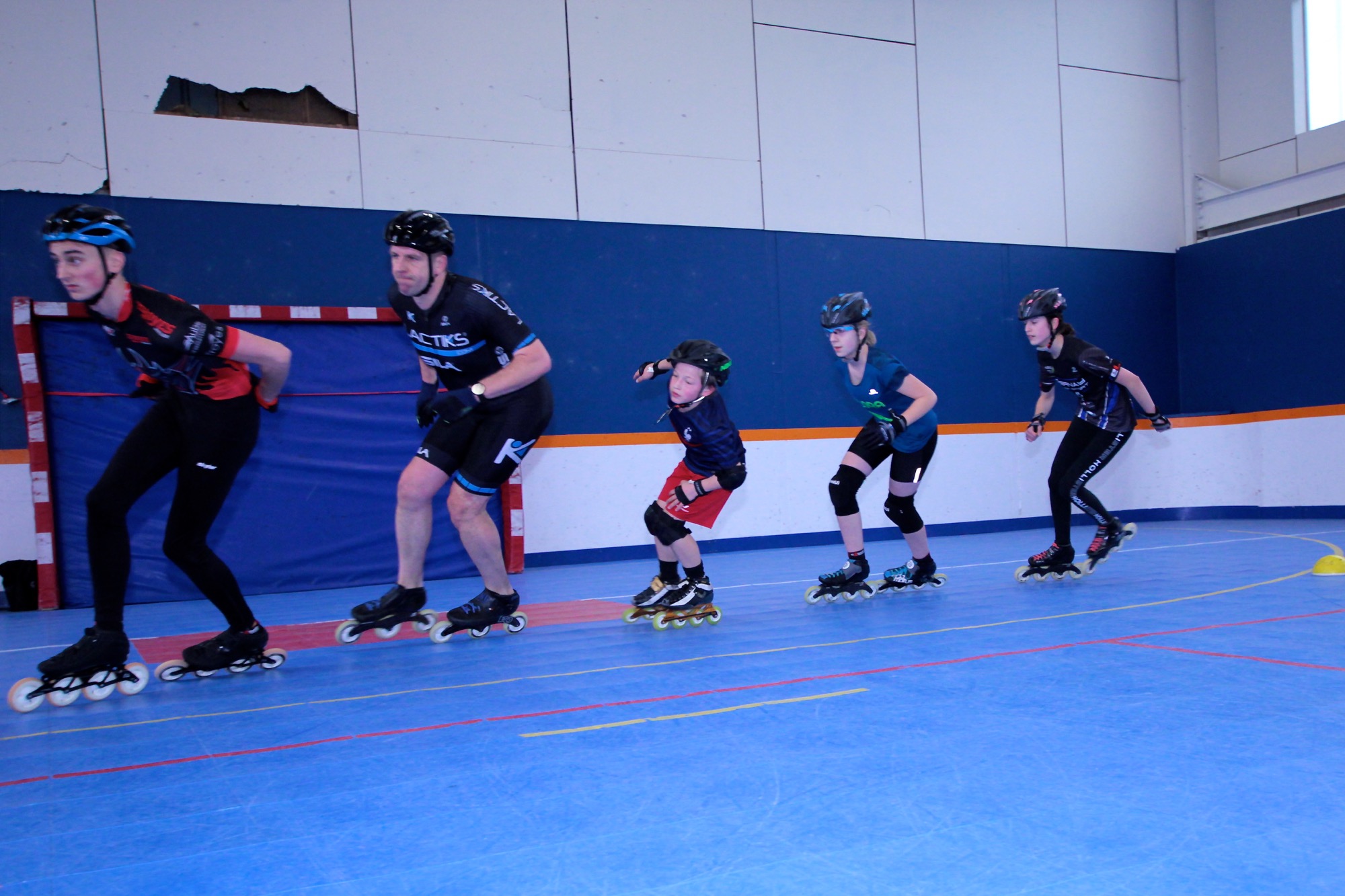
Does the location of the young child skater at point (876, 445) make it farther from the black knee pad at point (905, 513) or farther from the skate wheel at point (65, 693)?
the skate wheel at point (65, 693)

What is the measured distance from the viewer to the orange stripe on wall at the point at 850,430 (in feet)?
32.7

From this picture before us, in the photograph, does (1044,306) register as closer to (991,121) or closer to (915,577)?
(915,577)

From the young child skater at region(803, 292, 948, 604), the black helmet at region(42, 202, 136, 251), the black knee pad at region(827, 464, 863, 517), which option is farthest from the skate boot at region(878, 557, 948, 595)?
the black helmet at region(42, 202, 136, 251)

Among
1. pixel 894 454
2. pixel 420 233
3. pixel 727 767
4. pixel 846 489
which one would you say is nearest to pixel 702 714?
pixel 727 767

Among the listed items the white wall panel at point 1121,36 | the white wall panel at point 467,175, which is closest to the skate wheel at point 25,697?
the white wall panel at point 467,175

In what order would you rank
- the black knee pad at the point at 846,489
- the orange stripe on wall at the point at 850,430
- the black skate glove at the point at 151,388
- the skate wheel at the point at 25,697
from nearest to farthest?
1. the skate wheel at the point at 25,697
2. the black skate glove at the point at 151,388
3. the black knee pad at the point at 846,489
4. the orange stripe on wall at the point at 850,430

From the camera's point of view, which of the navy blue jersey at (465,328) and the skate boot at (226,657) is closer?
the skate boot at (226,657)

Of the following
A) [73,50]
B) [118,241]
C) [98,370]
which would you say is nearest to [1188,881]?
[118,241]

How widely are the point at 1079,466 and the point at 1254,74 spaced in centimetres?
972

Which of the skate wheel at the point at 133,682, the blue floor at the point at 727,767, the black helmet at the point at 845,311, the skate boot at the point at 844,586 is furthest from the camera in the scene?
the skate boot at the point at 844,586

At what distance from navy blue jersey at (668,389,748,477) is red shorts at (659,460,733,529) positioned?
5.4 inches

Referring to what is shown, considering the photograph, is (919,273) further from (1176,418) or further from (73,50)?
(73,50)

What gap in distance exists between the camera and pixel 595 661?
417cm

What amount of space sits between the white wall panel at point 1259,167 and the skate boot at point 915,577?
987 centimetres
